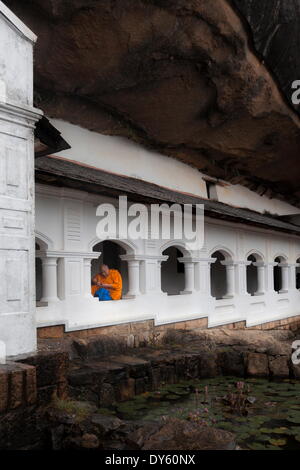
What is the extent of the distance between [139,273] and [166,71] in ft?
12.4

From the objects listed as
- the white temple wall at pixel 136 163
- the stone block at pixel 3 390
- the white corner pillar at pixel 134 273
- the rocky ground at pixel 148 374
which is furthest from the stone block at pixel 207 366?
the stone block at pixel 3 390

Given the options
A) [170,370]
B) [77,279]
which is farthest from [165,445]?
[77,279]

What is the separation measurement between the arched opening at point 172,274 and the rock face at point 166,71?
2.98 metres

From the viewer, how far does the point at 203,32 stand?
27.1 feet

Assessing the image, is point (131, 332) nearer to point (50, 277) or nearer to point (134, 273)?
point (134, 273)

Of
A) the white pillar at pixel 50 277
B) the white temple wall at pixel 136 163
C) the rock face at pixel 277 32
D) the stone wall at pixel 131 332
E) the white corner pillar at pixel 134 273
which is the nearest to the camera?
the stone wall at pixel 131 332

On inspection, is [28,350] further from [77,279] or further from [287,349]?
[287,349]

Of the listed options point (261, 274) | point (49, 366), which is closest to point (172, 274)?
point (261, 274)

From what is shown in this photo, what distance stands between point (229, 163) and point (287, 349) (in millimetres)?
6767

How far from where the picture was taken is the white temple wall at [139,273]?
7.59m

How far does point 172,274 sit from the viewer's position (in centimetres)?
1402

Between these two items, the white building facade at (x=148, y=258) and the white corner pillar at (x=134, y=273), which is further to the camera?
the white corner pillar at (x=134, y=273)

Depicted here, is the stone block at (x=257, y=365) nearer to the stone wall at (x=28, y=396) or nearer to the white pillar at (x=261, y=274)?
the stone wall at (x=28, y=396)

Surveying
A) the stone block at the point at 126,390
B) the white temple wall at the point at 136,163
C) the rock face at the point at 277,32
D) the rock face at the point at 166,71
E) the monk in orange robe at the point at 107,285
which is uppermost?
the rock face at the point at 277,32
